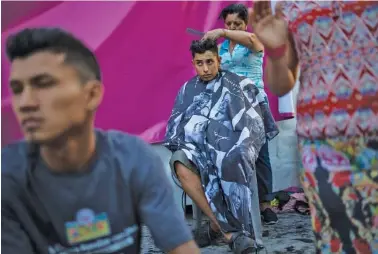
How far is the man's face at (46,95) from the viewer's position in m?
1.67

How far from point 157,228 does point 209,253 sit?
222 centimetres

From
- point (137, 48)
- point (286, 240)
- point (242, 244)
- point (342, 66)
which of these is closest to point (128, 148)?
point (342, 66)

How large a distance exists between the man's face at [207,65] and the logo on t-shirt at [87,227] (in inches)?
93.0

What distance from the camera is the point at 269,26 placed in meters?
1.90

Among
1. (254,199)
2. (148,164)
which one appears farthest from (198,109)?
(148,164)

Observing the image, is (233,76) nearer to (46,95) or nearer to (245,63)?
(245,63)

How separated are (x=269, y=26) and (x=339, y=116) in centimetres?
37

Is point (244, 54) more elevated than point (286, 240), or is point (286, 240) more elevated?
point (244, 54)

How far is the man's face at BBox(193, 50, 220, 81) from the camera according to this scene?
409cm

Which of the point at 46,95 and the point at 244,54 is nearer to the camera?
the point at 46,95

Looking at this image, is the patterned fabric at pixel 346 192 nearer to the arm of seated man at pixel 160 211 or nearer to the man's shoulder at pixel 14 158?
the arm of seated man at pixel 160 211

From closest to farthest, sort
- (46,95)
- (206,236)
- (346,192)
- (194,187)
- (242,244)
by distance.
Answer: (46,95), (346,192), (242,244), (194,187), (206,236)

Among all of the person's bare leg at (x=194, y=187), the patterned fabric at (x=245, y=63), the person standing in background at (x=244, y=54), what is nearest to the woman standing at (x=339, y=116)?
the person's bare leg at (x=194, y=187)

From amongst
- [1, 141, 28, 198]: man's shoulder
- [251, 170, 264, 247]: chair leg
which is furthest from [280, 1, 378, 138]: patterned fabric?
[251, 170, 264, 247]: chair leg
